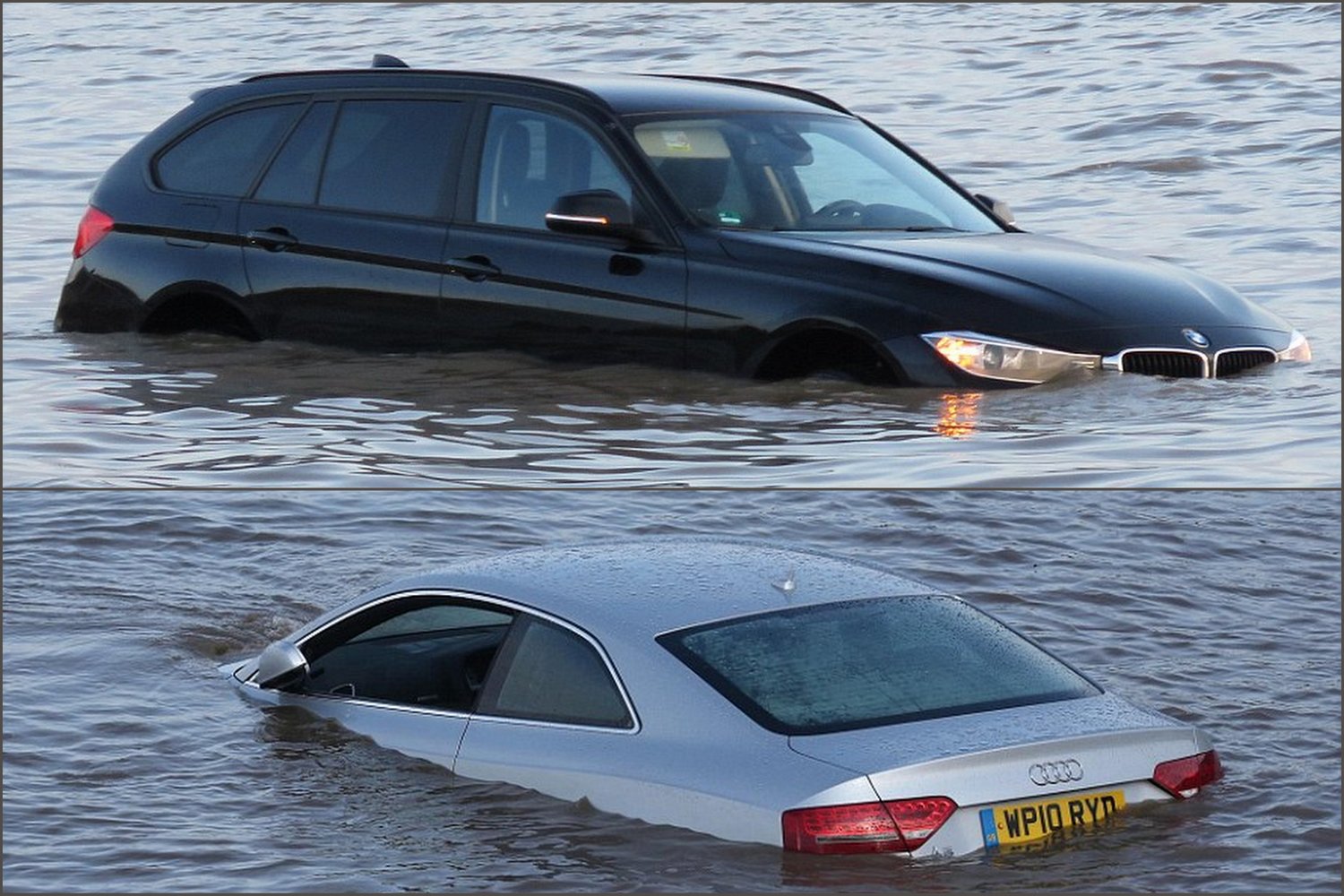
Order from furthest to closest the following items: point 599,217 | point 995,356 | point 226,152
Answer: point 226,152 < point 599,217 < point 995,356

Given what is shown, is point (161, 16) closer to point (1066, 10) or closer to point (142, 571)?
point (1066, 10)

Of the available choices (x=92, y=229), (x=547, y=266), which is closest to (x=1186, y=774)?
(x=547, y=266)

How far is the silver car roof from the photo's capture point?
6.78m

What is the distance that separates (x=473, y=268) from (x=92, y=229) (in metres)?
2.71

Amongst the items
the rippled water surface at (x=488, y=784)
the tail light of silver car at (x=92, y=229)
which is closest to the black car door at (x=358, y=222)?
the tail light of silver car at (x=92, y=229)

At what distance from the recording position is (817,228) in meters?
9.57

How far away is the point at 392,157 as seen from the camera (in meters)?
10.4

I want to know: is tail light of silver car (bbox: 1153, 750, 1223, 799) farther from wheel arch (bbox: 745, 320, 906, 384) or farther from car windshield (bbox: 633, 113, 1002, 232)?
car windshield (bbox: 633, 113, 1002, 232)

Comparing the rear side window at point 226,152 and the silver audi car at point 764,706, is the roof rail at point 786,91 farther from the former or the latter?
the silver audi car at point 764,706

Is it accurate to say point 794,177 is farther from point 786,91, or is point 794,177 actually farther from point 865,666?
point 865,666

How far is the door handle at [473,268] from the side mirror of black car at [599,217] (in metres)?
0.51

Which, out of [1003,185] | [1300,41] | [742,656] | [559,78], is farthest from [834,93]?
[742,656]

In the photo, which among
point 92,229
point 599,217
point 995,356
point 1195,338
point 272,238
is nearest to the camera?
point 995,356

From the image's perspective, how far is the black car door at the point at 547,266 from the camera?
927cm
